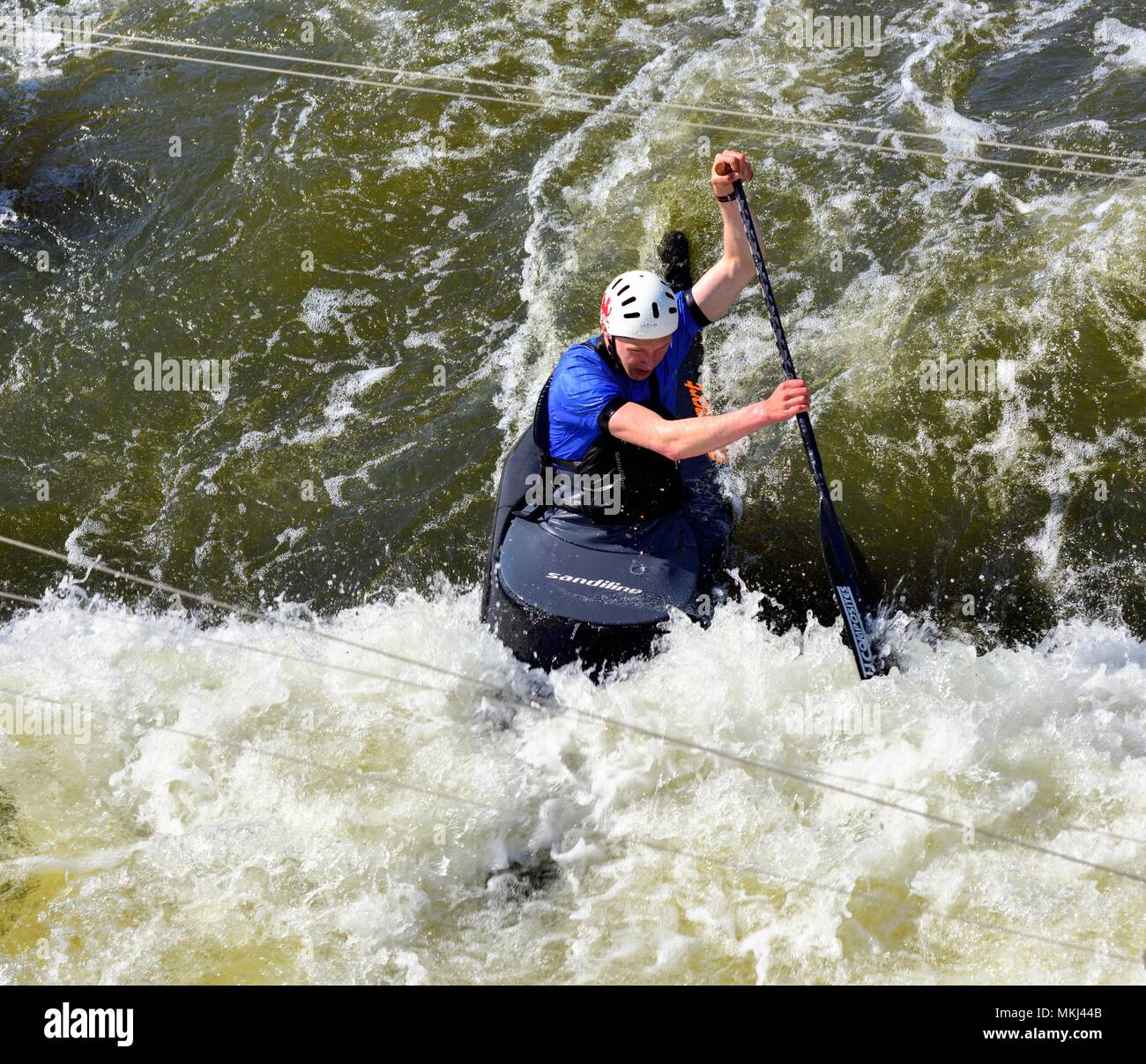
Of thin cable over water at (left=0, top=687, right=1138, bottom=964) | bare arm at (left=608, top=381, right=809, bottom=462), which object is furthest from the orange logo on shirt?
thin cable over water at (left=0, top=687, right=1138, bottom=964)

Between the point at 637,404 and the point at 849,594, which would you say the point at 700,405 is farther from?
the point at 849,594

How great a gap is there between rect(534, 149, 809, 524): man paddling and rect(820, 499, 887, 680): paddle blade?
680 millimetres

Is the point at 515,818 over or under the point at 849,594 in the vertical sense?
under

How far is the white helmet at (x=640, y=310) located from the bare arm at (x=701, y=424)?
0.32 meters

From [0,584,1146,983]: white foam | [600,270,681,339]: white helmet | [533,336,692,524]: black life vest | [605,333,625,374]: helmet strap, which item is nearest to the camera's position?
[0,584,1146,983]: white foam

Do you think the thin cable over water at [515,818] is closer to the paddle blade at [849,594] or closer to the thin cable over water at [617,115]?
the paddle blade at [849,594]

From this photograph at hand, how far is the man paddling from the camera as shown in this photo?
4.76 metres

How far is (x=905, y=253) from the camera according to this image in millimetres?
7426

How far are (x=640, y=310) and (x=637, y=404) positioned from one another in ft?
1.29

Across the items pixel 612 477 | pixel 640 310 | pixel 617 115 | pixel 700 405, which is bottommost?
pixel 612 477

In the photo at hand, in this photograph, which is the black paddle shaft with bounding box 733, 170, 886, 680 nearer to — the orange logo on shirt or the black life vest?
the black life vest

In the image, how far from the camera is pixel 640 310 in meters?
4.93

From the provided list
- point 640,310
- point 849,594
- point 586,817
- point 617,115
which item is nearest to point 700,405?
point 640,310

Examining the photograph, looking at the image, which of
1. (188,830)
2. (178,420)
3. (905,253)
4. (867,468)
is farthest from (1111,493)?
(178,420)
